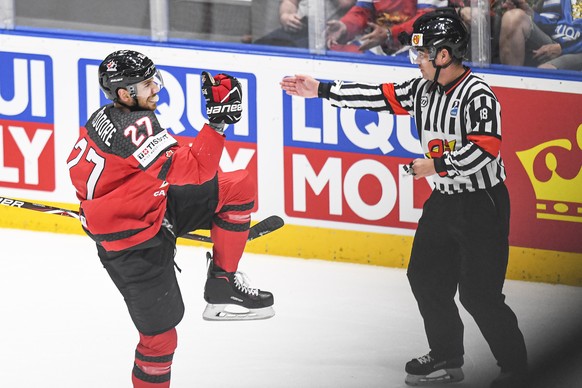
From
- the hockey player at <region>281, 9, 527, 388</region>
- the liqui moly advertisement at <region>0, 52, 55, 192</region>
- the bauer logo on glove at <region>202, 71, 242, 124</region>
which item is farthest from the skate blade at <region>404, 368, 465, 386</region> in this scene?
the liqui moly advertisement at <region>0, 52, 55, 192</region>

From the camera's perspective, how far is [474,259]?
311cm

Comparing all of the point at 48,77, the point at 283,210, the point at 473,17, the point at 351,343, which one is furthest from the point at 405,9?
the point at 48,77

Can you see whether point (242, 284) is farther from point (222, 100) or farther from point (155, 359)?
point (222, 100)

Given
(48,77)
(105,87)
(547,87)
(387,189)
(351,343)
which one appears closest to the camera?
(105,87)

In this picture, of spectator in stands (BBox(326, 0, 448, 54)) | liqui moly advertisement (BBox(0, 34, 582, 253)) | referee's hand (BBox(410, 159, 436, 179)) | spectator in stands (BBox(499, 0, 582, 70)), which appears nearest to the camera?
referee's hand (BBox(410, 159, 436, 179))

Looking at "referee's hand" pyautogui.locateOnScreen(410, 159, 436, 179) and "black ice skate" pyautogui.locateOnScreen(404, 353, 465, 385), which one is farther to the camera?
"black ice skate" pyautogui.locateOnScreen(404, 353, 465, 385)

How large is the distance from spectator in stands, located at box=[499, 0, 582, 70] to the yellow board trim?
2.88ft

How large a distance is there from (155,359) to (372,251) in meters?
2.19

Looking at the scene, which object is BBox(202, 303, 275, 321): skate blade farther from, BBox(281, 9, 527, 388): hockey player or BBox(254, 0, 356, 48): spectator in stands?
BBox(254, 0, 356, 48): spectator in stands

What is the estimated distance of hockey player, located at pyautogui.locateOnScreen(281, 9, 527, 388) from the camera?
9.77 ft

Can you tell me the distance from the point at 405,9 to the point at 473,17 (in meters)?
0.32

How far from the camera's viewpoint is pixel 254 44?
494cm

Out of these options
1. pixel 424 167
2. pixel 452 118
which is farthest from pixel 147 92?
pixel 452 118

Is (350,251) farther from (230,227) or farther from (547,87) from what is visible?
(230,227)
